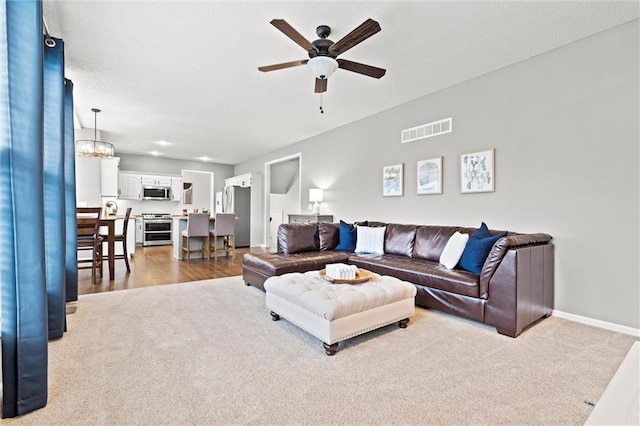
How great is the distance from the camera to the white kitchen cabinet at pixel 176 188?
939 centimetres

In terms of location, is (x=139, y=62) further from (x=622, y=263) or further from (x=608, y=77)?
(x=622, y=263)

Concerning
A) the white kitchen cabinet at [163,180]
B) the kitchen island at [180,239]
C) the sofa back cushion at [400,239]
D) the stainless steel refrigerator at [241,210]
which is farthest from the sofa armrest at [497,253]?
the white kitchen cabinet at [163,180]

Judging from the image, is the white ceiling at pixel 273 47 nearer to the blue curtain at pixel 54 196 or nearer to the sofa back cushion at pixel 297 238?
the blue curtain at pixel 54 196

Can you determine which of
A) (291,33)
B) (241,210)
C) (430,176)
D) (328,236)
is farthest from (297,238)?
(241,210)

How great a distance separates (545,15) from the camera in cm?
256

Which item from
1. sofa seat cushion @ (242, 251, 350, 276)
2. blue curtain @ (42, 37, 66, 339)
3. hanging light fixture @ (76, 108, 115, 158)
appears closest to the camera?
blue curtain @ (42, 37, 66, 339)

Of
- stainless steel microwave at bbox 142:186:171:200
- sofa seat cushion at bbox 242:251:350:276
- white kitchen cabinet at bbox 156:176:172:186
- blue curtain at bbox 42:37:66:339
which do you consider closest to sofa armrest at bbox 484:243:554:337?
sofa seat cushion at bbox 242:251:350:276

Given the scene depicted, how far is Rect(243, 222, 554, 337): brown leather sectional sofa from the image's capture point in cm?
257

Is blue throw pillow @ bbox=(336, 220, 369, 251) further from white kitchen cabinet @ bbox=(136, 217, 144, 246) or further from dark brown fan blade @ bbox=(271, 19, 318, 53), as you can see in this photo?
white kitchen cabinet @ bbox=(136, 217, 144, 246)

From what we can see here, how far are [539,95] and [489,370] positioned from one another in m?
2.80

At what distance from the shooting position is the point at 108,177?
6.91 m

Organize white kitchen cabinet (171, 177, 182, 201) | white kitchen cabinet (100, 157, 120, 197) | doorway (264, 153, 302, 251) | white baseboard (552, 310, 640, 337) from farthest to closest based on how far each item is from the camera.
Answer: white kitchen cabinet (171, 177, 182, 201) → doorway (264, 153, 302, 251) → white kitchen cabinet (100, 157, 120, 197) → white baseboard (552, 310, 640, 337)

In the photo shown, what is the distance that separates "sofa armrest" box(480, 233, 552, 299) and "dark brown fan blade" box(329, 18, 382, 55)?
6.53 feet

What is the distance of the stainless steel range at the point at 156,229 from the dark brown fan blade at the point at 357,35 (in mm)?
8055
